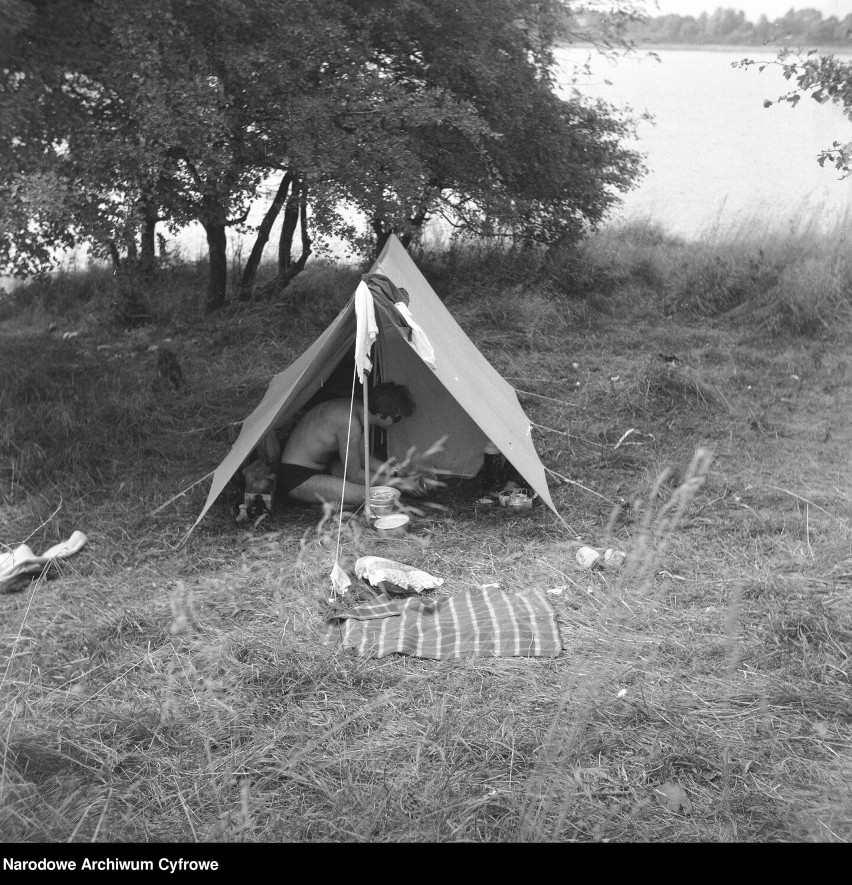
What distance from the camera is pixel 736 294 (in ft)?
28.5

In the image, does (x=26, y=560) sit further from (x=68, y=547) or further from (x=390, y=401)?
(x=390, y=401)

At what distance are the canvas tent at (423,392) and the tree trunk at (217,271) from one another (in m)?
2.82

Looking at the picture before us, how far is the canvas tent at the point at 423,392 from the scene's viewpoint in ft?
14.2

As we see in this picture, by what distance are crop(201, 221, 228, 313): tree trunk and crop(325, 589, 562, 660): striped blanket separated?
200 inches

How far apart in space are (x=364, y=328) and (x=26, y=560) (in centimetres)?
176

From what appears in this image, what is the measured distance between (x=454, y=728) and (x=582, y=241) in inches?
301

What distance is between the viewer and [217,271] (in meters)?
7.98

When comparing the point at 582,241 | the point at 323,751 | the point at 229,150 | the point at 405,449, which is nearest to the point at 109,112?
the point at 229,150

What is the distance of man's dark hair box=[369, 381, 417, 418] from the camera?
4.55m

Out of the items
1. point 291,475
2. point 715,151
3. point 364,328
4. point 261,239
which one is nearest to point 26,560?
point 291,475

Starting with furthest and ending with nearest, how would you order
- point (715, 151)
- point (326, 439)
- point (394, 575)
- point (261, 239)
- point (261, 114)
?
point (715, 151), point (261, 239), point (261, 114), point (326, 439), point (394, 575)

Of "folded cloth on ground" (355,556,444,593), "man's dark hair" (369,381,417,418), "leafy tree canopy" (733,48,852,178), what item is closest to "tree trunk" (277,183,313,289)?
"man's dark hair" (369,381,417,418)

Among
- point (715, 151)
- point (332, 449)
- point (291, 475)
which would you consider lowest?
point (291, 475)

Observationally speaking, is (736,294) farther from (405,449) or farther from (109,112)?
(109,112)
